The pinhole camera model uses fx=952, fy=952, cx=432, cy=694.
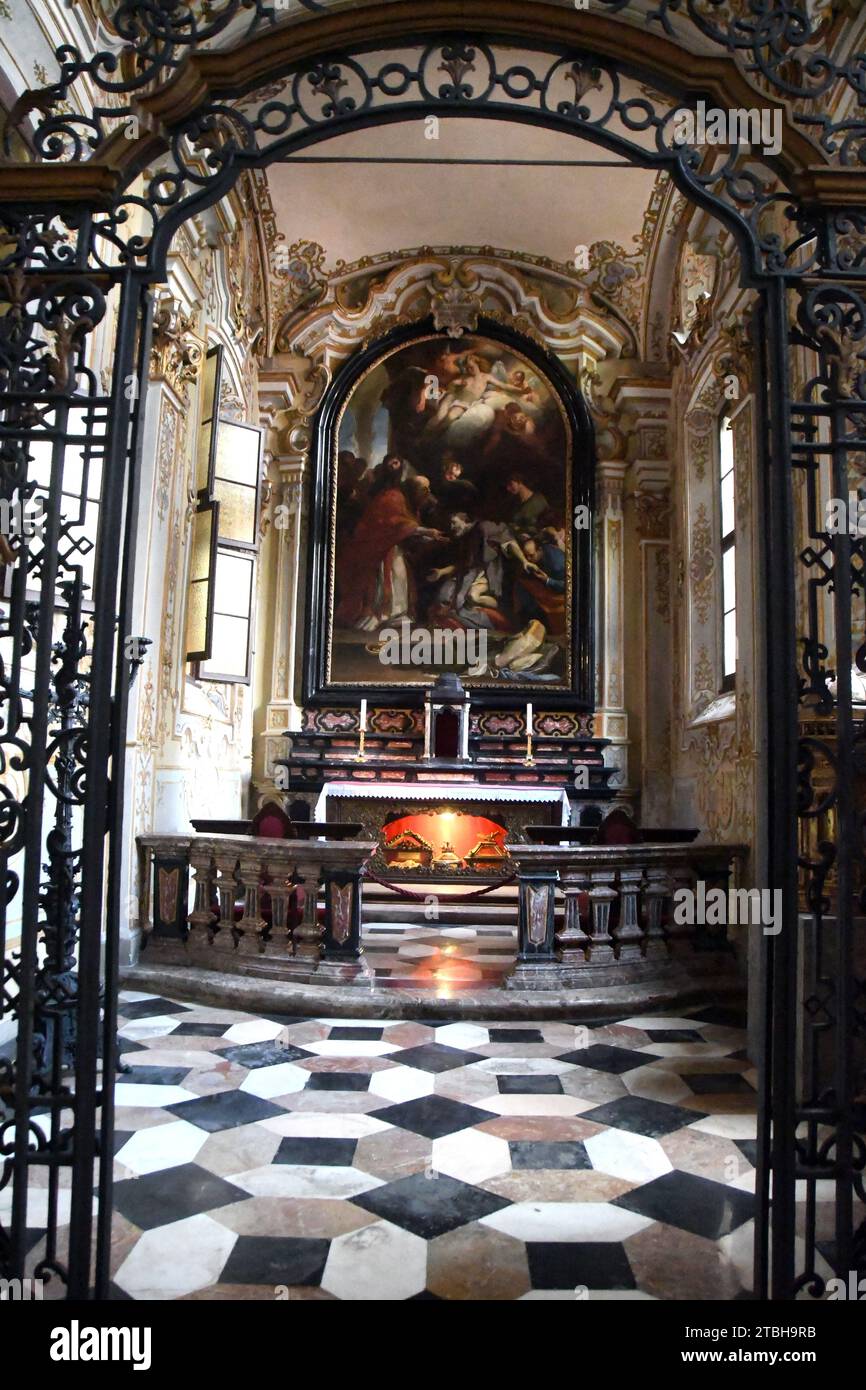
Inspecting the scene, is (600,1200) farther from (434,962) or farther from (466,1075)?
(434,962)

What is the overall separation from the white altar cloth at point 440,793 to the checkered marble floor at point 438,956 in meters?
1.34

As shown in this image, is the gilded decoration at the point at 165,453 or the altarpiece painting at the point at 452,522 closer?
the gilded decoration at the point at 165,453

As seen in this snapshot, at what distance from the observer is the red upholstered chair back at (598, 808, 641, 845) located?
675cm

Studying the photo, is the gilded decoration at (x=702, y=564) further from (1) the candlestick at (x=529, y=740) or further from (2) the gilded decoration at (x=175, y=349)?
(2) the gilded decoration at (x=175, y=349)

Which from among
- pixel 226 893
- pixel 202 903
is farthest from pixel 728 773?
pixel 202 903


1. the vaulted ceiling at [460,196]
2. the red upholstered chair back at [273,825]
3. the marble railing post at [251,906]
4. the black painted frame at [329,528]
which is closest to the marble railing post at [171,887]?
the marble railing post at [251,906]

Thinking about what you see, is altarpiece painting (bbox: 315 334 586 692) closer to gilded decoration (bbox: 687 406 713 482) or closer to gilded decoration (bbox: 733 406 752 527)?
gilded decoration (bbox: 687 406 713 482)

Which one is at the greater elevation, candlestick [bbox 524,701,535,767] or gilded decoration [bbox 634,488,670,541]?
gilded decoration [bbox 634,488,670,541]

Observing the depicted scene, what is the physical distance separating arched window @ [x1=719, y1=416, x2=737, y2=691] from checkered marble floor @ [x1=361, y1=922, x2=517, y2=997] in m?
3.14

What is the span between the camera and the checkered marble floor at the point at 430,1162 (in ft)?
8.46

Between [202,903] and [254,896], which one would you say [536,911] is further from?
[202,903]

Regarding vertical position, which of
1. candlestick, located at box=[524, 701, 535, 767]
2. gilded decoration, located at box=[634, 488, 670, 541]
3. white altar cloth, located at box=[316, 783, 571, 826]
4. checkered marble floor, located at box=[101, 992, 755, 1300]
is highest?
gilded decoration, located at box=[634, 488, 670, 541]

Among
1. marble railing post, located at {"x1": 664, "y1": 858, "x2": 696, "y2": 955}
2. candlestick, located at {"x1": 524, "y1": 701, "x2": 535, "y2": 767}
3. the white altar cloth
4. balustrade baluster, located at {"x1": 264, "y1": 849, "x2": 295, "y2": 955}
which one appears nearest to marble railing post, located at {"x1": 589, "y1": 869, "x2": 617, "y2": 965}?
marble railing post, located at {"x1": 664, "y1": 858, "x2": 696, "y2": 955}

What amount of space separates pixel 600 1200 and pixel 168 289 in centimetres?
669
